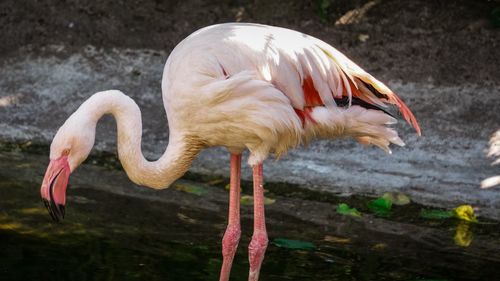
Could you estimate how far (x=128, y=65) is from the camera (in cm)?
730

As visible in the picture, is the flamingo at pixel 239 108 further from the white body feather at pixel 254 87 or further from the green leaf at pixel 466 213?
the green leaf at pixel 466 213

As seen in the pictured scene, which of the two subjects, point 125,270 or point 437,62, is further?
point 437,62

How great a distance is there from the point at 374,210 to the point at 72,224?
5.90 ft

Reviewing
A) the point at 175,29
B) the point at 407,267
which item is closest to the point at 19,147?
the point at 175,29

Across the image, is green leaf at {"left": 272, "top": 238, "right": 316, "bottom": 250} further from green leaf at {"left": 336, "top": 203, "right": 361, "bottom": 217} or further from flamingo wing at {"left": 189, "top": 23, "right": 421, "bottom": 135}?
flamingo wing at {"left": 189, "top": 23, "right": 421, "bottom": 135}

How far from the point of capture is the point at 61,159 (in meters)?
4.05

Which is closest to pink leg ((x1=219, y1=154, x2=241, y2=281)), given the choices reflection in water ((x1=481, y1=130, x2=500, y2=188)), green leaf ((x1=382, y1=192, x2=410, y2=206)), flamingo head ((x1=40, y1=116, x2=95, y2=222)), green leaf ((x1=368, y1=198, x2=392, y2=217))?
flamingo head ((x1=40, y1=116, x2=95, y2=222))

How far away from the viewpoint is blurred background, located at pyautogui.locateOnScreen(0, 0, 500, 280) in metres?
4.69

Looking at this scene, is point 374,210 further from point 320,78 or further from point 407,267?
point 320,78

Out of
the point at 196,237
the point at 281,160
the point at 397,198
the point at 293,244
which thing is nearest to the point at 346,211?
the point at 397,198

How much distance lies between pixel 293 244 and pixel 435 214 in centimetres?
104

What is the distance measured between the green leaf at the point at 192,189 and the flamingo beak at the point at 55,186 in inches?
63.6

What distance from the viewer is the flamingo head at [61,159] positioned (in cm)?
402

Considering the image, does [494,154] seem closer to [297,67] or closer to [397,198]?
[397,198]
